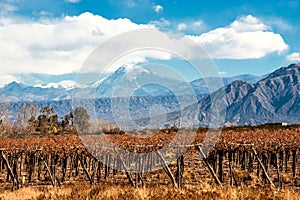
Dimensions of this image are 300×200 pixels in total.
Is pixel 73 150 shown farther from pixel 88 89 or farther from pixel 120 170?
pixel 120 170

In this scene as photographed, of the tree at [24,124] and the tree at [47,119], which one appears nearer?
the tree at [24,124]

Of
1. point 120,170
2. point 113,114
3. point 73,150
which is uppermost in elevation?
point 113,114

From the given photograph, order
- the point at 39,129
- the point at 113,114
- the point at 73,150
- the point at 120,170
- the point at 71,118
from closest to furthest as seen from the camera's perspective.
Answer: the point at 113,114 < the point at 73,150 < the point at 120,170 < the point at 39,129 < the point at 71,118

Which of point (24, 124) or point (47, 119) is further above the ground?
point (47, 119)

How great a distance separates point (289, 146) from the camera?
106ft

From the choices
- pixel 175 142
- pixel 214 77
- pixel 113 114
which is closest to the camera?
pixel 214 77

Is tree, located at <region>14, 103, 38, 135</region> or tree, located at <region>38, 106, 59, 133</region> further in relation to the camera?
tree, located at <region>38, 106, 59, 133</region>

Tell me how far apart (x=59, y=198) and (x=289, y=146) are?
23.2 m

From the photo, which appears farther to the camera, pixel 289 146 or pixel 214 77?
pixel 289 146

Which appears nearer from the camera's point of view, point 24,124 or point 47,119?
point 24,124

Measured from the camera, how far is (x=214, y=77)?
2094cm

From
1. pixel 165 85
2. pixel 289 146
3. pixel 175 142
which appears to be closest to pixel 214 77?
pixel 165 85

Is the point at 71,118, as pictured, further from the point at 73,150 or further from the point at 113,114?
the point at 113,114

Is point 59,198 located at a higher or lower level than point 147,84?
lower
